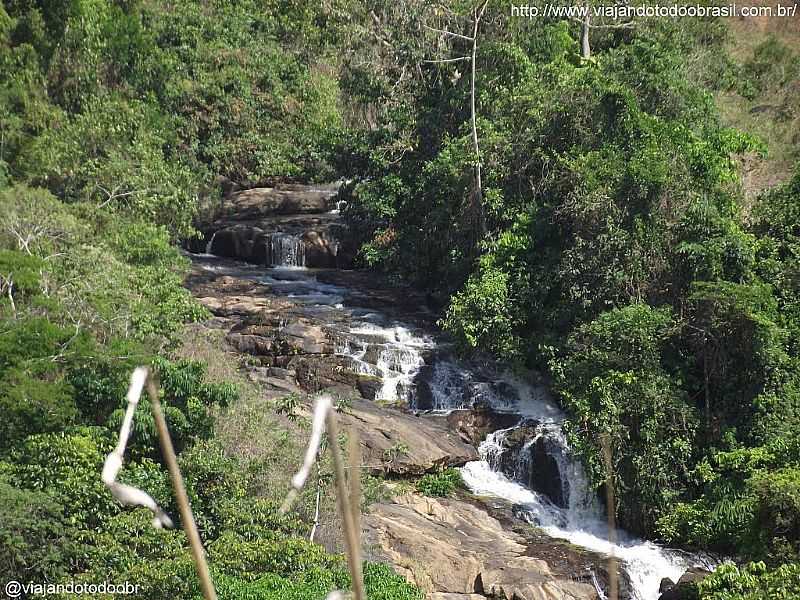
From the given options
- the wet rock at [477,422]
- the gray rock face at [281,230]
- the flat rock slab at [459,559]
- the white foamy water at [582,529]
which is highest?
the gray rock face at [281,230]

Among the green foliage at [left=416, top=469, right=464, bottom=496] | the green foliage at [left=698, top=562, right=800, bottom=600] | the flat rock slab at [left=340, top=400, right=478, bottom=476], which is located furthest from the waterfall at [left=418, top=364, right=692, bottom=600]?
the green foliage at [left=698, top=562, right=800, bottom=600]

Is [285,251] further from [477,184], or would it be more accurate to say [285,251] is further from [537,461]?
[537,461]

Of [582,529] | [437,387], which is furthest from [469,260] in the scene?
[582,529]

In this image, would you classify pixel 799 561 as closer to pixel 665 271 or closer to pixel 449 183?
pixel 665 271

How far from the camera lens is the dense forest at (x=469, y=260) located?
11.1m

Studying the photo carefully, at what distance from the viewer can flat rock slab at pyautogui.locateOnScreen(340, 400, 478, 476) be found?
15.3 meters

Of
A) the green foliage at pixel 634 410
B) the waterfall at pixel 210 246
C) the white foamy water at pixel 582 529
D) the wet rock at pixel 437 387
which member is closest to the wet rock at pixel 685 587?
the white foamy water at pixel 582 529

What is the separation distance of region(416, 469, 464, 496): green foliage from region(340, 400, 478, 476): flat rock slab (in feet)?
0.54

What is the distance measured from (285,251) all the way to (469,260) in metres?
7.83

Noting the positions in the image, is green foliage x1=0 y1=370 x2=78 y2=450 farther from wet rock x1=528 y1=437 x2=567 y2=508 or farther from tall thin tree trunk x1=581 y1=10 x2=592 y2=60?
tall thin tree trunk x1=581 y1=10 x2=592 y2=60

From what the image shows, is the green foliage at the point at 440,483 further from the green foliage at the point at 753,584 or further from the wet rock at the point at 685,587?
the green foliage at the point at 753,584

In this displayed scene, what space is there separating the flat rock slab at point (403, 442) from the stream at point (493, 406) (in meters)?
0.47

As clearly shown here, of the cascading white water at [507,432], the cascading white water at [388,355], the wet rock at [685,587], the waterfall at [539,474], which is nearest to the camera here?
the wet rock at [685,587]

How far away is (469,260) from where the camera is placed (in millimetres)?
19562
